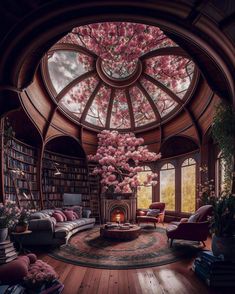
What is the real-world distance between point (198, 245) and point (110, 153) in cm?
440

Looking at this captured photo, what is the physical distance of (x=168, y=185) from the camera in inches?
380

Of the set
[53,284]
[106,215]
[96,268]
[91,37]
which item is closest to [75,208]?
[106,215]

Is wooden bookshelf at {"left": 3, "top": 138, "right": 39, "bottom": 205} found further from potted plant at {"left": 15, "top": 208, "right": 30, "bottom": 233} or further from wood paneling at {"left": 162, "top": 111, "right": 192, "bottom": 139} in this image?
wood paneling at {"left": 162, "top": 111, "right": 192, "bottom": 139}

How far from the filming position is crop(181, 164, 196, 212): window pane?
27.7 ft

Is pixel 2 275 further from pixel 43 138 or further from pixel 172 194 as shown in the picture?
pixel 172 194

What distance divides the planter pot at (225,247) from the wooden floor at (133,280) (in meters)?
0.47

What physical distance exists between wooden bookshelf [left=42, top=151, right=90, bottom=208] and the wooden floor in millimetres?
4435

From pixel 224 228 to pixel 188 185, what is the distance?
554cm

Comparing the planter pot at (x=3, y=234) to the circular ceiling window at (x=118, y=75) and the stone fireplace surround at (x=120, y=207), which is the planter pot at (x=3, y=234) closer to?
the circular ceiling window at (x=118, y=75)

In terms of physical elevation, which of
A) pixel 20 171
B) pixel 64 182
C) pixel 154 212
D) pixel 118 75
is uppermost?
pixel 118 75

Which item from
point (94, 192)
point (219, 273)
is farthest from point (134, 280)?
point (94, 192)

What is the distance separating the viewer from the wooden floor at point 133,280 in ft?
9.95

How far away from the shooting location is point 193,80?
21.5 ft

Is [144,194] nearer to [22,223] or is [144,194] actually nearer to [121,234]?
[121,234]
